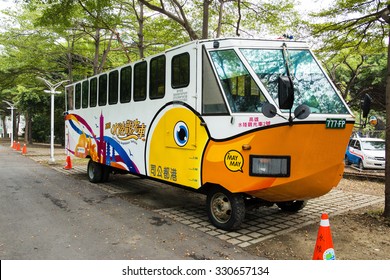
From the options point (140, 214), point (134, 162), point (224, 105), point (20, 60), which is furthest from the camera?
point (20, 60)

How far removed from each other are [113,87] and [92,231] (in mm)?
4528

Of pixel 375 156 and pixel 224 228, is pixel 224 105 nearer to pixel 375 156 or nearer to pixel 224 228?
pixel 224 228

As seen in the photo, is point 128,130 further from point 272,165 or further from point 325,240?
point 325,240

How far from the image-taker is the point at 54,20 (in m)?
10.5

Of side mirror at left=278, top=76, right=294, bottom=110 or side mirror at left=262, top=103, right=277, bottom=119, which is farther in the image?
side mirror at left=262, top=103, right=277, bottom=119

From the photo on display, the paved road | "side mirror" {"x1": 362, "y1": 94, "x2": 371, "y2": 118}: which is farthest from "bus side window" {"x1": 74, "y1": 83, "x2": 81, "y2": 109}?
"side mirror" {"x1": 362, "y1": 94, "x2": 371, "y2": 118}

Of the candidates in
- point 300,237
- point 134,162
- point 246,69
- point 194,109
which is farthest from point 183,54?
point 300,237

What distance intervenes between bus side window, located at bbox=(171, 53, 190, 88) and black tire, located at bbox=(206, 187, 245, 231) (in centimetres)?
199

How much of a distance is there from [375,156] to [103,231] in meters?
13.8

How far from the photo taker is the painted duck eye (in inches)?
246

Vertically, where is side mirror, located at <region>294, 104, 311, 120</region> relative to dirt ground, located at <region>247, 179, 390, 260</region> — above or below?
above

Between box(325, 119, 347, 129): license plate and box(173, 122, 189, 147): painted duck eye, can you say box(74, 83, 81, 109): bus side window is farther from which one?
box(325, 119, 347, 129): license plate

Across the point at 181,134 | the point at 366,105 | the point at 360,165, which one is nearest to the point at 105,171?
the point at 181,134

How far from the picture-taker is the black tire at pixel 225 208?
5555mm
